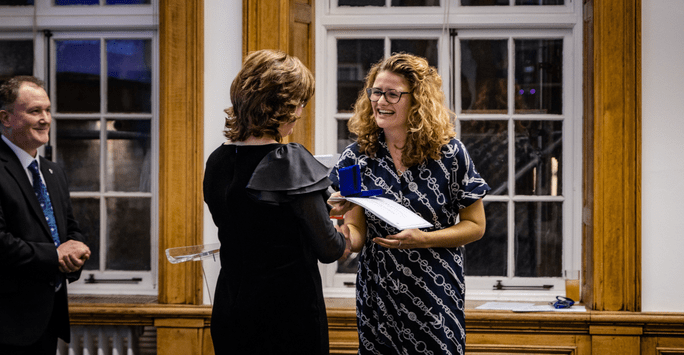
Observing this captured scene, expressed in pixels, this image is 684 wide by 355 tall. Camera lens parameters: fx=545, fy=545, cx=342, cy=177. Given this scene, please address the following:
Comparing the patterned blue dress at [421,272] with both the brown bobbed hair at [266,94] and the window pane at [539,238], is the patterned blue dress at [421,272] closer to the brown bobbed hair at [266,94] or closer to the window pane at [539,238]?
the brown bobbed hair at [266,94]

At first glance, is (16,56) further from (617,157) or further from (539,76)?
(617,157)

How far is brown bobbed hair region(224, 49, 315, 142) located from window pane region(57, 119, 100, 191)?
1.83 m

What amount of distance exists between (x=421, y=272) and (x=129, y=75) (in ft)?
6.49

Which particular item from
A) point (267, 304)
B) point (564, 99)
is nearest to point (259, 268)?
point (267, 304)

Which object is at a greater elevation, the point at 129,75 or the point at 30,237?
the point at 129,75

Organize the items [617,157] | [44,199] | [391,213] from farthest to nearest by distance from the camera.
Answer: [617,157], [44,199], [391,213]

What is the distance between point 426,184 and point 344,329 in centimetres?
118

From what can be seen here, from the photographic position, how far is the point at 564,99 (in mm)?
2781

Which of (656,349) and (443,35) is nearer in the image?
(656,349)

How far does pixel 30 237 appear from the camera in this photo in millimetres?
1897

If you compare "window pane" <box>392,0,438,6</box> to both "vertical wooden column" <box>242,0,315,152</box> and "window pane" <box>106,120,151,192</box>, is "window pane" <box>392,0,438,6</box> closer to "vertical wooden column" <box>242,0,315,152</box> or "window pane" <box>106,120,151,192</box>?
"vertical wooden column" <box>242,0,315,152</box>

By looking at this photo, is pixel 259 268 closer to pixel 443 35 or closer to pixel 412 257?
pixel 412 257

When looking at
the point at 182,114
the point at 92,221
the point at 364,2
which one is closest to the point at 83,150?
the point at 92,221

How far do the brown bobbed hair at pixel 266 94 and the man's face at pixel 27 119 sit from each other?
1024mm
